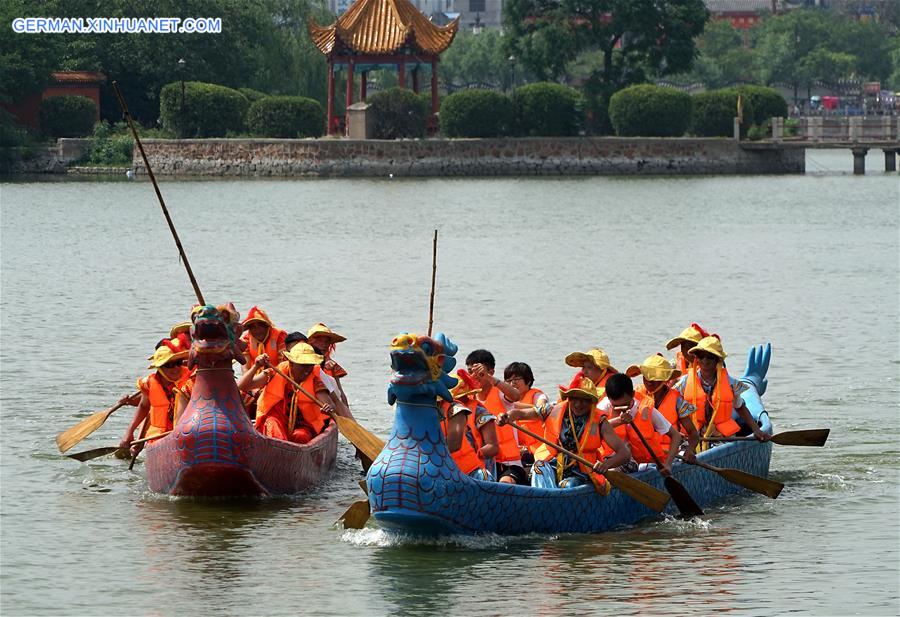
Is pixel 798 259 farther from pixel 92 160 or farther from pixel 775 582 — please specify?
Answer: pixel 92 160

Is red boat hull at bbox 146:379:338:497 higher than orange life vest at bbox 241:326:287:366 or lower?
lower

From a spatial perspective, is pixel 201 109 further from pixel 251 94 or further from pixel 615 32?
pixel 615 32

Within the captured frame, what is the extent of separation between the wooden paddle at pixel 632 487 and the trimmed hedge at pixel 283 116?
5359cm

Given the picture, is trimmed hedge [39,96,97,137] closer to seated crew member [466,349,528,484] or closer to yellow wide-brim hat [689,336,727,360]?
yellow wide-brim hat [689,336,727,360]

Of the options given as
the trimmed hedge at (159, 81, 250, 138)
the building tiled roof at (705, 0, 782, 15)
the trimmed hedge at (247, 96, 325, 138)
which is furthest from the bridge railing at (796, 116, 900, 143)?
the building tiled roof at (705, 0, 782, 15)

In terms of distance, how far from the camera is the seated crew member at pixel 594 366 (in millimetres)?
13445

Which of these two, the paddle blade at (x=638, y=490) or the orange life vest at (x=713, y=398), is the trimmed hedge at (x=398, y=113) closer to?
the orange life vest at (x=713, y=398)

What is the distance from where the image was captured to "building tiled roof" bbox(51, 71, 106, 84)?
7025 centimetres

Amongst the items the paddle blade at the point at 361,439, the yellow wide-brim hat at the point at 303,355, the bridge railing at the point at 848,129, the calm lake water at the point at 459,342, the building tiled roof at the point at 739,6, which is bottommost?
the calm lake water at the point at 459,342

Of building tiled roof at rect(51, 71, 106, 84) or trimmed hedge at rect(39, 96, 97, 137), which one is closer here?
trimmed hedge at rect(39, 96, 97, 137)

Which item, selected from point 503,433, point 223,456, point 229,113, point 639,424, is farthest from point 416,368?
point 229,113

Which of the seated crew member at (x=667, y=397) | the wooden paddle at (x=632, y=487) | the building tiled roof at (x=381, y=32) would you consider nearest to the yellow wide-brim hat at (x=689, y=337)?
the seated crew member at (x=667, y=397)

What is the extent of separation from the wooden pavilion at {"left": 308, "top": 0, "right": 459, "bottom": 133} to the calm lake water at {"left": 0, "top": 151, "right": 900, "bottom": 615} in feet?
27.2

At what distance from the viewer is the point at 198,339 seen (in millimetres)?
13227
